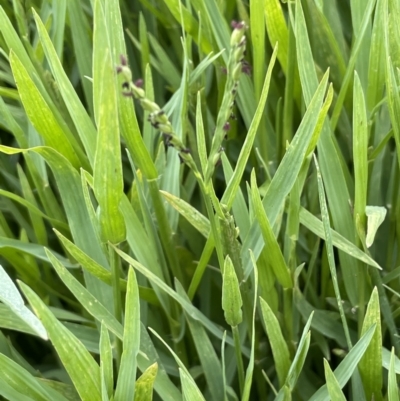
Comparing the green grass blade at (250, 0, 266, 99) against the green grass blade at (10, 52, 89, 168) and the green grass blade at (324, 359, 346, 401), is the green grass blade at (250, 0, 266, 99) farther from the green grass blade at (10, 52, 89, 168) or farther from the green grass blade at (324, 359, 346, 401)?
the green grass blade at (324, 359, 346, 401)

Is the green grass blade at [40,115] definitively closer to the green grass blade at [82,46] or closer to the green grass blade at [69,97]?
the green grass blade at [69,97]

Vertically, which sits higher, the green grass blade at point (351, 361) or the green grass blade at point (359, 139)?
the green grass blade at point (359, 139)

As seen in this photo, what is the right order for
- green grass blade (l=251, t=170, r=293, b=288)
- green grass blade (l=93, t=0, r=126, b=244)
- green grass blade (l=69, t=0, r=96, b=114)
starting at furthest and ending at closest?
green grass blade (l=69, t=0, r=96, b=114) → green grass blade (l=251, t=170, r=293, b=288) → green grass blade (l=93, t=0, r=126, b=244)

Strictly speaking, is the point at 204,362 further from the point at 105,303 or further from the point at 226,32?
the point at 226,32

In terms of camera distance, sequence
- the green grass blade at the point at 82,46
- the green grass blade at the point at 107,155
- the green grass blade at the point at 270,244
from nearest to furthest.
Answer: the green grass blade at the point at 107,155
the green grass blade at the point at 270,244
the green grass blade at the point at 82,46

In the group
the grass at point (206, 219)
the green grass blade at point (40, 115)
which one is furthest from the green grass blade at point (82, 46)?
the green grass blade at point (40, 115)

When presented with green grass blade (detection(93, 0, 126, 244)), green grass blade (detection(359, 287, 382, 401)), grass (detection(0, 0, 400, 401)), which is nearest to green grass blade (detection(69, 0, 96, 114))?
grass (detection(0, 0, 400, 401))

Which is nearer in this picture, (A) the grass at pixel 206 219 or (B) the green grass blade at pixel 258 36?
(A) the grass at pixel 206 219

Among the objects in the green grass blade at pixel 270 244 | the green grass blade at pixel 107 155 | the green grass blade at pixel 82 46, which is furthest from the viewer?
the green grass blade at pixel 82 46
